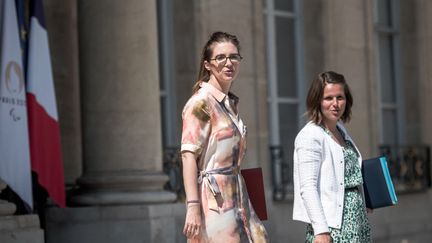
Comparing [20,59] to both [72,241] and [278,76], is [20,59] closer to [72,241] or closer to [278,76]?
[72,241]

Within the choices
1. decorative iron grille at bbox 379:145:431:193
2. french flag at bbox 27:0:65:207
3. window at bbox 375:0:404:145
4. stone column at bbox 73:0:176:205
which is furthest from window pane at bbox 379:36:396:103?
french flag at bbox 27:0:65:207

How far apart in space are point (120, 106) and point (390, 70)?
26.5ft

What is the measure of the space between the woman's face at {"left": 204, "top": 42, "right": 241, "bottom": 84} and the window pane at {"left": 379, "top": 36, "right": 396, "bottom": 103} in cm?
1209

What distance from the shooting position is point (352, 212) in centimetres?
640

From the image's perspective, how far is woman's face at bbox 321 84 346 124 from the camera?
6453 millimetres

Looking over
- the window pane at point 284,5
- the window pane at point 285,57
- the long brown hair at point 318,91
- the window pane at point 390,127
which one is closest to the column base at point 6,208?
the long brown hair at point 318,91

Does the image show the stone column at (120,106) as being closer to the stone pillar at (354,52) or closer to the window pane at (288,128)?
the window pane at (288,128)

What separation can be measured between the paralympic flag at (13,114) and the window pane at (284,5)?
560cm

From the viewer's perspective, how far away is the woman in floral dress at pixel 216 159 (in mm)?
5473

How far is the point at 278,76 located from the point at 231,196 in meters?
9.53

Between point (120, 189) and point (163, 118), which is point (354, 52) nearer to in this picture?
point (163, 118)

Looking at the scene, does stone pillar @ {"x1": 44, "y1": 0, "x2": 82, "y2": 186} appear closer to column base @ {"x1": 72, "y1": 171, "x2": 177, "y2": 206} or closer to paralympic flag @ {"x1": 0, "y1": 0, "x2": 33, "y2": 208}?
column base @ {"x1": 72, "y1": 171, "x2": 177, "y2": 206}

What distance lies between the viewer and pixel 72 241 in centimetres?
1066

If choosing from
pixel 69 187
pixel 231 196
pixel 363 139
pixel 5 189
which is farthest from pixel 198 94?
pixel 363 139
